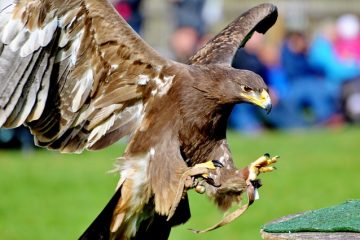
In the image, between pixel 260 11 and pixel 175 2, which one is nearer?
pixel 260 11

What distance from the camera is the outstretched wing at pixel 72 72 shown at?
26.4ft

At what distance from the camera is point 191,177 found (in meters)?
7.82

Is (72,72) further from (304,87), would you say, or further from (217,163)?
(304,87)

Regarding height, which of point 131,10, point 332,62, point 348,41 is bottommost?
point 131,10

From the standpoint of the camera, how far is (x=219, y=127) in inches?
325

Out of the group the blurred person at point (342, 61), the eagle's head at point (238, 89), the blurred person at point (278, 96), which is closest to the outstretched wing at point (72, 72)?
the eagle's head at point (238, 89)

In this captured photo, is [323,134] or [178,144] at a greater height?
[323,134]

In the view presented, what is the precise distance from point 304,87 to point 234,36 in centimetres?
1050

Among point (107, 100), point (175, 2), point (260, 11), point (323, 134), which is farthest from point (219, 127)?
point (175, 2)

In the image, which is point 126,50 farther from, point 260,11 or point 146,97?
point 260,11

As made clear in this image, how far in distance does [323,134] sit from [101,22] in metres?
10.7

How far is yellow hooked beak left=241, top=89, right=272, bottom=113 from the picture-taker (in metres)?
7.96

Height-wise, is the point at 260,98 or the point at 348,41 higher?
the point at 348,41

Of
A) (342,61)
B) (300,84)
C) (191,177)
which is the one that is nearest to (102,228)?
(191,177)
